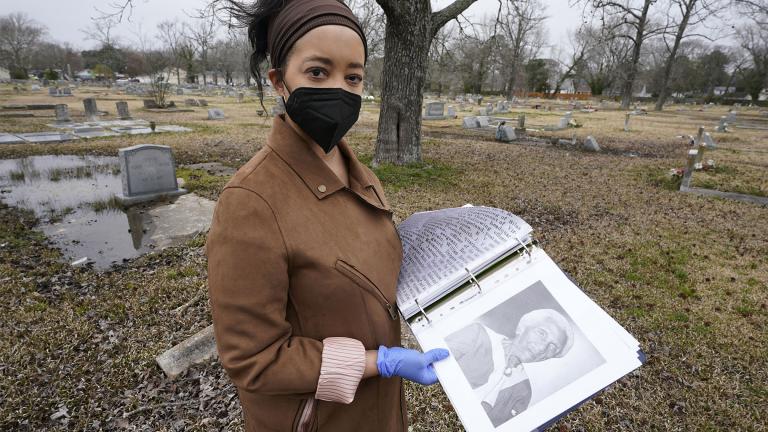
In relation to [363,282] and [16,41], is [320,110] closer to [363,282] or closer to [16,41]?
[363,282]

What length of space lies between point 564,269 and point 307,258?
Result: 16.4ft

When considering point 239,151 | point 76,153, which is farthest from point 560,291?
point 76,153

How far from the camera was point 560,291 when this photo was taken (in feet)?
3.97

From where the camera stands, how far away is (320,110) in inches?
47.6

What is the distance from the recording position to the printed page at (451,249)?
1207 millimetres

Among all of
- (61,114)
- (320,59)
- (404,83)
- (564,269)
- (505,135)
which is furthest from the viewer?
(61,114)

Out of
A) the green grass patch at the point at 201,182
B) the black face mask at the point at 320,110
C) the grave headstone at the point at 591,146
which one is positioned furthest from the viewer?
the grave headstone at the point at 591,146

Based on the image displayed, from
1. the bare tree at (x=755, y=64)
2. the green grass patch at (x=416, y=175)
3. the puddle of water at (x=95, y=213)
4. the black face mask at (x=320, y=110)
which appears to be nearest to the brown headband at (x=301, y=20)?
the black face mask at (x=320, y=110)

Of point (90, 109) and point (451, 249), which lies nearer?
point (451, 249)

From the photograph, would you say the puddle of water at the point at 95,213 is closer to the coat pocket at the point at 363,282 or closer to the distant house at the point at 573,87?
the coat pocket at the point at 363,282

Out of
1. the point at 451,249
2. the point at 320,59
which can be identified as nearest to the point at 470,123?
the point at 451,249

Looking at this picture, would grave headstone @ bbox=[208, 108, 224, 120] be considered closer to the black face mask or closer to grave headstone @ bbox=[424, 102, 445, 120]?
grave headstone @ bbox=[424, 102, 445, 120]

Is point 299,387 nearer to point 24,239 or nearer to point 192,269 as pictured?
point 192,269

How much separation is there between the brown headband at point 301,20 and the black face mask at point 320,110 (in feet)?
0.41
